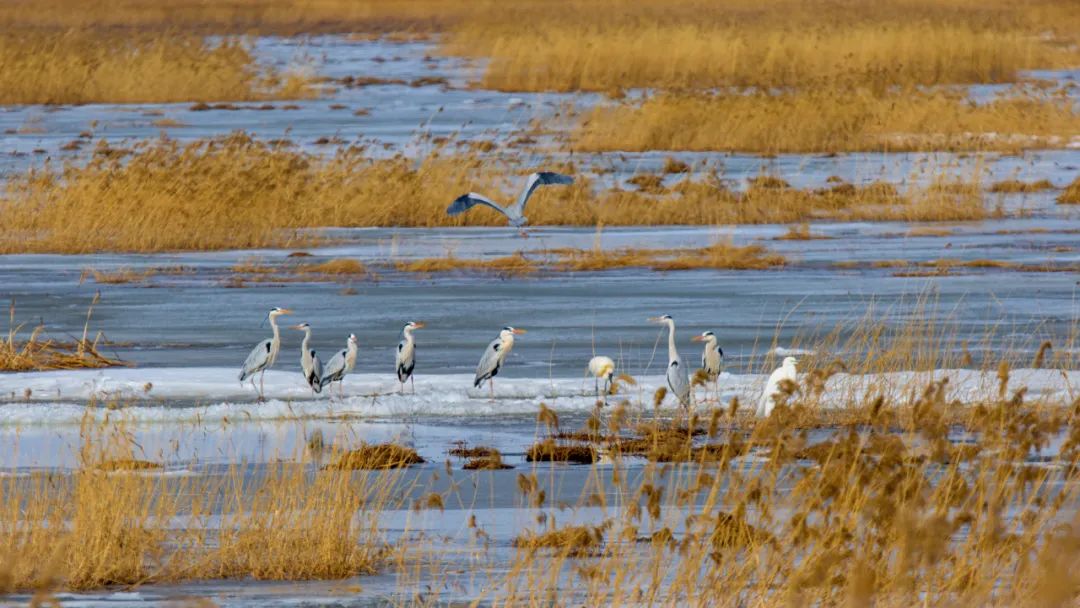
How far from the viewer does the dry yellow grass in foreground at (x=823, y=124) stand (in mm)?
28094

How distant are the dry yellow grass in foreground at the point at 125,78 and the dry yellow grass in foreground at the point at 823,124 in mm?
11807

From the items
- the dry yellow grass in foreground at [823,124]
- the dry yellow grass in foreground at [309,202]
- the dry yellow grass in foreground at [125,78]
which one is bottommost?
the dry yellow grass in foreground at [309,202]

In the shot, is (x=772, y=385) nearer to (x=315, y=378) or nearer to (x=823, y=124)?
(x=315, y=378)

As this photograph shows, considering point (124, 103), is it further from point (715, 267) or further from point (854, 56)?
point (715, 267)

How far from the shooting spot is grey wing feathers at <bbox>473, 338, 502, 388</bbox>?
10.7m

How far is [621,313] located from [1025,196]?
10.3m

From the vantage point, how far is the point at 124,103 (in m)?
38.0

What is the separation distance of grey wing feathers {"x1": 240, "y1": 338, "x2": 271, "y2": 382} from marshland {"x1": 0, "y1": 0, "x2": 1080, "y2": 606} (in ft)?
0.55

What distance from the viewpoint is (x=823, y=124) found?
28609mm

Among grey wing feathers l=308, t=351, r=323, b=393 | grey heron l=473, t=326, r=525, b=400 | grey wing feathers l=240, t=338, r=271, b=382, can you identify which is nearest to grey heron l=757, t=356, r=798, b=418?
grey heron l=473, t=326, r=525, b=400

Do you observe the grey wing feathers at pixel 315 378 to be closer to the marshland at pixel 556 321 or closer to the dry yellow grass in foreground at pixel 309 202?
the marshland at pixel 556 321

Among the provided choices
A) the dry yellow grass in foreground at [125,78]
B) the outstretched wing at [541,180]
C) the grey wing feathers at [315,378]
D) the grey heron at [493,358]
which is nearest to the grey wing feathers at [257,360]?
the grey wing feathers at [315,378]

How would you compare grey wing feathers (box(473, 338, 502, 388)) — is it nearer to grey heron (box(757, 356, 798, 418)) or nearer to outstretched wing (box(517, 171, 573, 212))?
grey heron (box(757, 356, 798, 418))

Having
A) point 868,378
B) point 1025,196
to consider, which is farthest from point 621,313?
point 1025,196
